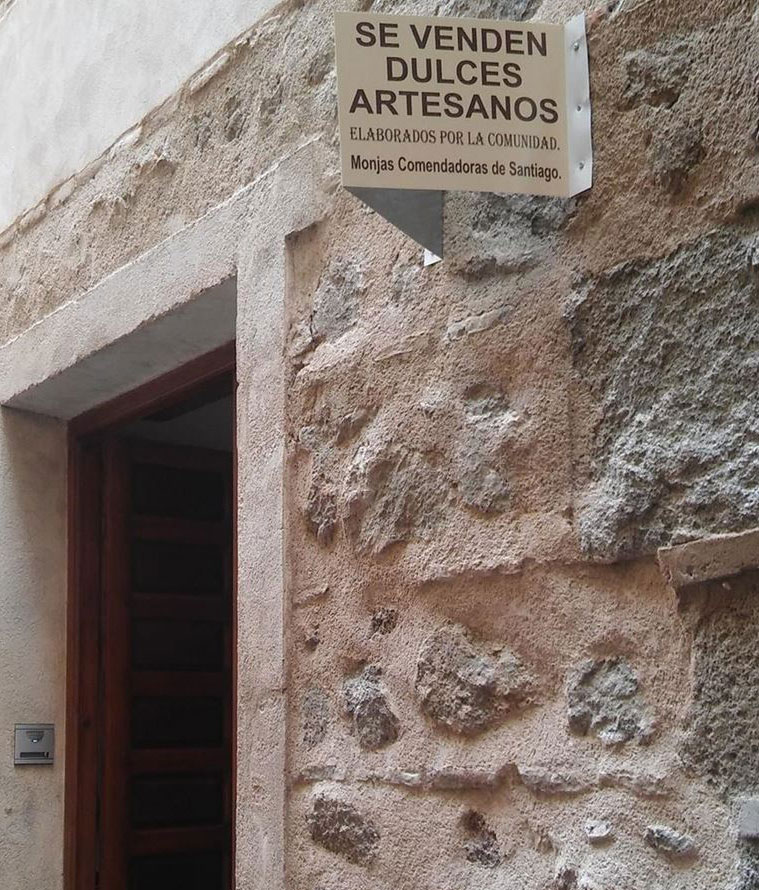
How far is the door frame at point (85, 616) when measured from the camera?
12.2 ft

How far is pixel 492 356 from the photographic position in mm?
2219

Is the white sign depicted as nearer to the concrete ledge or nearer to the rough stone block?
the concrete ledge

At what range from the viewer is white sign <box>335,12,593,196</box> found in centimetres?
209

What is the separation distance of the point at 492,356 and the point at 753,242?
1.63 ft

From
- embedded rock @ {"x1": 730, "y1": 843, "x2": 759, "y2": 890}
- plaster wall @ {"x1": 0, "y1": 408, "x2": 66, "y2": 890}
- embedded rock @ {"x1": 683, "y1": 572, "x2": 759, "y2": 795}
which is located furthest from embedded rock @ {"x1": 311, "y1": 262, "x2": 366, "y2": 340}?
plaster wall @ {"x1": 0, "y1": 408, "x2": 66, "y2": 890}

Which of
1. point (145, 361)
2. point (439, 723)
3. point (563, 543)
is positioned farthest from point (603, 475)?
point (145, 361)

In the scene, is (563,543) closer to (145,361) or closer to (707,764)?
(707,764)

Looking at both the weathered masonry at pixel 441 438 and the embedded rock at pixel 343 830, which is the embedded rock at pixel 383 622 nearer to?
the weathered masonry at pixel 441 438

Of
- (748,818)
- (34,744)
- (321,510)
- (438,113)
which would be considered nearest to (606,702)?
(748,818)

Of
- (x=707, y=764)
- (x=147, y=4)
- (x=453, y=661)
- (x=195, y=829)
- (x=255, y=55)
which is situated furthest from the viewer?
(x=195, y=829)

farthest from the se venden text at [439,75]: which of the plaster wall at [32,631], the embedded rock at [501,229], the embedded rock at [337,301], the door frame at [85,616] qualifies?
the plaster wall at [32,631]

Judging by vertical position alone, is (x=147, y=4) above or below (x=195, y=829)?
above

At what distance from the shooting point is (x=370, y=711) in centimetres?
235

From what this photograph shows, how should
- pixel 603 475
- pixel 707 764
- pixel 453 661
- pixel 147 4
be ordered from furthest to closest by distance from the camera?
1. pixel 147 4
2. pixel 453 661
3. pixel 603 475
4. pixel 707 764
